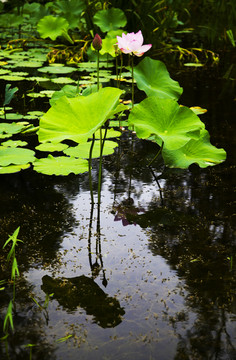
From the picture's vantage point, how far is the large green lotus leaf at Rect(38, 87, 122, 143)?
161cm

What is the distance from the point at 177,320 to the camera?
3.77 feet

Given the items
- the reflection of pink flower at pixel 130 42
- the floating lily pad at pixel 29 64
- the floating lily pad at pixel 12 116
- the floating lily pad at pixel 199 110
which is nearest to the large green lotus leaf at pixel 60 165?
the reflection of pink flower at pixel 130 42

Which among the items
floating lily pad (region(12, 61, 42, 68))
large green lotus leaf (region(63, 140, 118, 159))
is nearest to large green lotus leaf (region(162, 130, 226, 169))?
large green lotus leaf (region(63, 140, 118, 159))

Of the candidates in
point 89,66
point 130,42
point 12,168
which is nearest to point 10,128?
point 12,168

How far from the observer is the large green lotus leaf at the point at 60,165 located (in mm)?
1916

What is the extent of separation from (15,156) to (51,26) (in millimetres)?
2492

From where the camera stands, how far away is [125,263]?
139cm

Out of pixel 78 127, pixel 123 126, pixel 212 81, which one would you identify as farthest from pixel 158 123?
pixel 212 81

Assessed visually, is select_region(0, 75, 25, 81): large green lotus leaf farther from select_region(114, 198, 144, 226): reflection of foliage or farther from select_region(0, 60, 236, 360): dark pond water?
select_region(114, 198, 144, 226): reflection of foliage

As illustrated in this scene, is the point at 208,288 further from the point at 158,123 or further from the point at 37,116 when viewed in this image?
the point at 37,116

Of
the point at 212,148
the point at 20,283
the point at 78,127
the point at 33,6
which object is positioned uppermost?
the point at 33,6

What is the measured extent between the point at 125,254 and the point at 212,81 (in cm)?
248

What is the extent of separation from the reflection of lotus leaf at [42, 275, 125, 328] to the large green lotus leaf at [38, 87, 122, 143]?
517mm

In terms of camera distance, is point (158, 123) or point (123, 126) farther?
point (123, 126)
